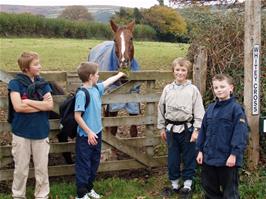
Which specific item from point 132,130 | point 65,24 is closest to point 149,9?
point 65,24

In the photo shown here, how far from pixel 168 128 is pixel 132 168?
1084 mm

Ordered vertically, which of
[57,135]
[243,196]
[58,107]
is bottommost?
[243,196]

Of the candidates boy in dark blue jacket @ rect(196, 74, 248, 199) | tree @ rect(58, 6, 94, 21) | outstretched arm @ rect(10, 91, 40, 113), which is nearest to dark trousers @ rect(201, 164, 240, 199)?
boy in dark blue jacket @ rect(196, 74, 248, 199)

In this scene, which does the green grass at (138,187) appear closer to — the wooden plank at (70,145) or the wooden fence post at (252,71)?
the wooden fence post at (252,71)

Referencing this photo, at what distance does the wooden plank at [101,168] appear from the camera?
5.73m

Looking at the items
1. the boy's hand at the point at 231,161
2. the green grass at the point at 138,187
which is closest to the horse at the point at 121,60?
the green grass at the point at 138,187

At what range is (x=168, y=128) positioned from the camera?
560 centimetres

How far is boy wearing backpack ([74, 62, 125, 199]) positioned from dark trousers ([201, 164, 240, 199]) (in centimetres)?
131

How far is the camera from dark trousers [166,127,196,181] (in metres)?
5.60

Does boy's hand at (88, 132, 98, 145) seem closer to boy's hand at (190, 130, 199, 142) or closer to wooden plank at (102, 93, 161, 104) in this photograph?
wooden plank at (102, 93, 161, 104)

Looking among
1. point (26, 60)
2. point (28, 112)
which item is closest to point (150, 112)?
point (28, 112)

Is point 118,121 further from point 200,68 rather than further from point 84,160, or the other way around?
point 200,68

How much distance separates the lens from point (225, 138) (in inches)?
184

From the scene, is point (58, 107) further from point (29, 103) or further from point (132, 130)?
point (132, 130)
